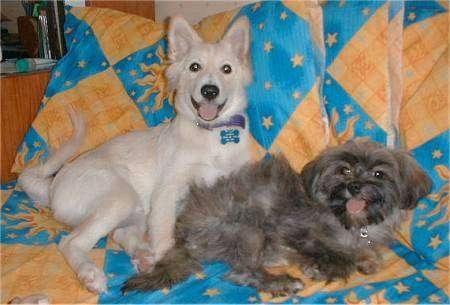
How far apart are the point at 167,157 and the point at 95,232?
26.2 inches

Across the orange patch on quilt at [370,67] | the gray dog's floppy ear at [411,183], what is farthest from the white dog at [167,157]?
the gray dog's floppy ear at [411,183]

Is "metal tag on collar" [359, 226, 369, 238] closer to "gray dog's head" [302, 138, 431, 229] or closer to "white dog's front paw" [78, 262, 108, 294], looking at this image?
"gray dog's head" [302, 138, 431, 229]

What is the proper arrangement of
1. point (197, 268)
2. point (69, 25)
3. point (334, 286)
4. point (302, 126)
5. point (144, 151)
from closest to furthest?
point (334, 286) < point (197, 268) < point (302, 126) < point (144, 151) < point (69, 25)

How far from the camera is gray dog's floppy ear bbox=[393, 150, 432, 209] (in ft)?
6.91

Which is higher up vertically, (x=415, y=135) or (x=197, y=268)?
(x=415, y=135)

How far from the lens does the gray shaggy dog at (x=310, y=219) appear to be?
6.76 feet

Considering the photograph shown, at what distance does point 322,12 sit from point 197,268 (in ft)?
5.53

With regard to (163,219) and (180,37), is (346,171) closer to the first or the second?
(163,219)

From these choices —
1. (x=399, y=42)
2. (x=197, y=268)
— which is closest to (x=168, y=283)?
(x=197, y=268)

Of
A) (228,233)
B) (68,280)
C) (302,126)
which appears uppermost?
(302,126)

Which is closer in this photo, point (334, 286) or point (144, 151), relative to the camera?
point (334, 286)

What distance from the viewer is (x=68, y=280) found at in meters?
2.04

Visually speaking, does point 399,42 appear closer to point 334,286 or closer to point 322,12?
point 322,12

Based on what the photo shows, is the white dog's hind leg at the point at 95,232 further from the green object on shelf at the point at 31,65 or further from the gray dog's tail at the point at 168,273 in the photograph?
the green object on shelf at the point at 31,65
